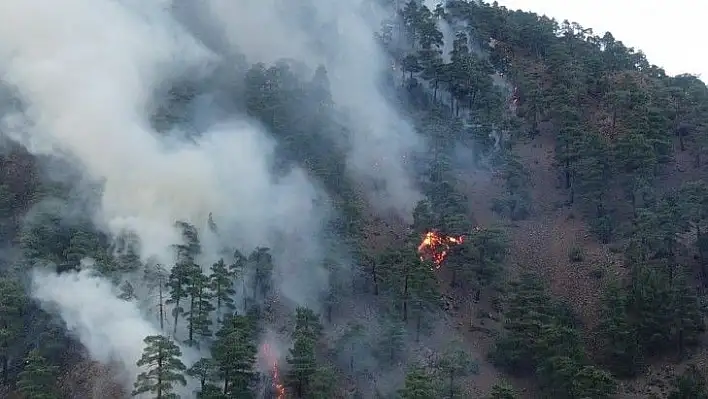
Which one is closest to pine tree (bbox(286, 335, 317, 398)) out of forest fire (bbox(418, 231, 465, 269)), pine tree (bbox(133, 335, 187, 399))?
pine tree (bbox(133, 335, 187, 399))

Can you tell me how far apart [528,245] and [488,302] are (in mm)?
8435

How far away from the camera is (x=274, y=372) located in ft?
142

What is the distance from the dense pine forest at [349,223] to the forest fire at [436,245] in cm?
18

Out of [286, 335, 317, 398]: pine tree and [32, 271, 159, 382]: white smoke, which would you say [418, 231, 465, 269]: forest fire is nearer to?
[286, 335, 317, 398]: pine tree

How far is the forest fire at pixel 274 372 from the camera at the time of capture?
4156cm

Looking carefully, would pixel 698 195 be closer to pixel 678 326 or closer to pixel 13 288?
pixel 678 326

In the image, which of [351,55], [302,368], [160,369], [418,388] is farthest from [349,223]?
[351,55]

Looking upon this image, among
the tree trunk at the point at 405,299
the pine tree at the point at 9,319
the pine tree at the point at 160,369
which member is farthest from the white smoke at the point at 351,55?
the pine tree at the point at 9,319

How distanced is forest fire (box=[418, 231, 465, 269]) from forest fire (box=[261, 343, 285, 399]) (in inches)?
614

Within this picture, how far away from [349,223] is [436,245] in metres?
7.47

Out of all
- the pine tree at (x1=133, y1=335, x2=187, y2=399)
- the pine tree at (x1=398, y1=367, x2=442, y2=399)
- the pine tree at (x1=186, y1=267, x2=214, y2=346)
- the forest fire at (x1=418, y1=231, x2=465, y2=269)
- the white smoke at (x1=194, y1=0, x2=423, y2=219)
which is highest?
the white smoke at (x1=194, y1=0, x2=423, y2=219)

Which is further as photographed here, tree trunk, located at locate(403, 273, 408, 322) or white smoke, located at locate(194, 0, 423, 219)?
white smoke, located at locate(194, 0, 423, 219)

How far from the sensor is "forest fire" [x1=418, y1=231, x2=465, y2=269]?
54312 millimetres

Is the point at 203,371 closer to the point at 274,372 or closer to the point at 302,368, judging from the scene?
the point at 302,368
